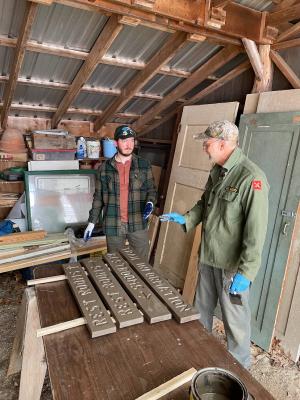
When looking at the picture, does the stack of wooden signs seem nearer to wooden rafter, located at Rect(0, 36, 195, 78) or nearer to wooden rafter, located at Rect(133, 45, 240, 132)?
wooden rafter, located at Rect(0, 36, 195, 78)

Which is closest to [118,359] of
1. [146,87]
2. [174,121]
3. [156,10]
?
[156,10]

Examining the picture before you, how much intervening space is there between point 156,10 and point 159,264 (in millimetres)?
2391

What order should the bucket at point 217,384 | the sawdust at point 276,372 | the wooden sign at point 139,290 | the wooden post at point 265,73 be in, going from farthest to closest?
the wooden post at point 265,73, the sawdust at point 276,372, the wooden sign at point 139,290, the bucket at point 217,384

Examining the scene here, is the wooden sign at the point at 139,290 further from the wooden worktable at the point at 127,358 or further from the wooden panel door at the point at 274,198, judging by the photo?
the wooden panel door at the point at 274,198

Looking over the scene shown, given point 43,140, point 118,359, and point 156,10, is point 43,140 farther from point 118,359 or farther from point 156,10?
point 118,359

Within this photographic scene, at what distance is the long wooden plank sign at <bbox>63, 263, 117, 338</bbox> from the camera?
1097mm

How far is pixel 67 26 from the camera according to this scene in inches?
83.7

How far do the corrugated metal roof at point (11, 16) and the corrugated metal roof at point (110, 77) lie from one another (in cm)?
72

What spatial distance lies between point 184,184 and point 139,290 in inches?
71.7

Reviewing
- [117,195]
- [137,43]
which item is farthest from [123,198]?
[137,43]

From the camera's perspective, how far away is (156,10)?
1911 millimetres

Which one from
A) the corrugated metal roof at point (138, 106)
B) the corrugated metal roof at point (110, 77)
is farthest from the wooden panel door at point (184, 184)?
the corrugated metal roof at point (110, 77)

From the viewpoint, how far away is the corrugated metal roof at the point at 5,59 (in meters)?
2.30

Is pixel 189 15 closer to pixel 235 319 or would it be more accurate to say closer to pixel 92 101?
pixel 92 101
